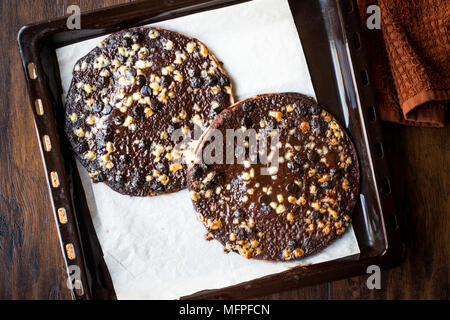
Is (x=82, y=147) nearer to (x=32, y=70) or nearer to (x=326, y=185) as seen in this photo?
(x=32, y=70)

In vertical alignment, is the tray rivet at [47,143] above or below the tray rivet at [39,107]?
below

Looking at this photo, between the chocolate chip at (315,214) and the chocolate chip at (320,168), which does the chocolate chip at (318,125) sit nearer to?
the chocolate chip at (320,168)

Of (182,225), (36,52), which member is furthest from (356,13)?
(36,52)

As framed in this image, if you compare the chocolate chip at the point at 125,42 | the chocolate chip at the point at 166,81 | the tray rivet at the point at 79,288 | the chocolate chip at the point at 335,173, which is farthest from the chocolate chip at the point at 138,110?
the chocolate chip at the point at 335,173

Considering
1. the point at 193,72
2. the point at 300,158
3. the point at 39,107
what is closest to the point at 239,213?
the point at 300,158

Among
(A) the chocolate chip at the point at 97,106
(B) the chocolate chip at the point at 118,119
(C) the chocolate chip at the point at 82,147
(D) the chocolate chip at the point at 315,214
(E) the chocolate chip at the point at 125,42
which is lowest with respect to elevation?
(D) the chocolate chip at the point at 315,214

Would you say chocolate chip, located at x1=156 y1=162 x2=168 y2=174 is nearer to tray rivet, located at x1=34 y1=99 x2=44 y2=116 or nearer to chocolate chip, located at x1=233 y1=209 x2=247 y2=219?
chocolate chip, located at x1=233 y1=209 x2=247 y2=219
